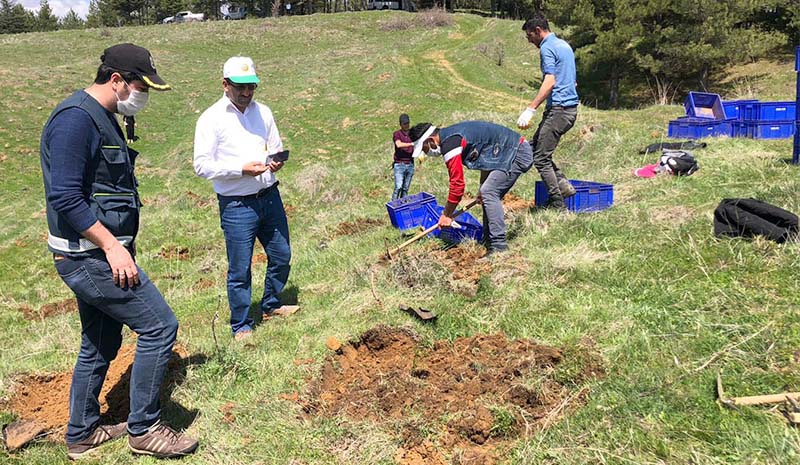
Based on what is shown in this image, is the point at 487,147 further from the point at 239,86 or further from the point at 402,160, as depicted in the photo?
the point at 402,160

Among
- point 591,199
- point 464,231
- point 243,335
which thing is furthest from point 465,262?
point 243,335

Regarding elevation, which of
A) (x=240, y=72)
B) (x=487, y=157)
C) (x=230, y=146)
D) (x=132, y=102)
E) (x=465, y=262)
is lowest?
(x=465, y=262)

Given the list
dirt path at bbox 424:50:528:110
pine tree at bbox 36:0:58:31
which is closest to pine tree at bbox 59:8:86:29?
pine tree at bbox 36:0:58:31

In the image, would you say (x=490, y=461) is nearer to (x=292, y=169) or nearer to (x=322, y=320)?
(x=322, y=320)

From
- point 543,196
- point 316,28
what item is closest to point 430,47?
point 316,28

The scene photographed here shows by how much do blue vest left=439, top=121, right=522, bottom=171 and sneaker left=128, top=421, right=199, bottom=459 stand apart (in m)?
3.17

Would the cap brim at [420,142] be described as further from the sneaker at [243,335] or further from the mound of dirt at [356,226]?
the mound of dirt at [356,226]

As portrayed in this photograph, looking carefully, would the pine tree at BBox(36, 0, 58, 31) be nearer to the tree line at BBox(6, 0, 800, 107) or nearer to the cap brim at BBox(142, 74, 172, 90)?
the tree line at BBox(6, 0, 800, 107)

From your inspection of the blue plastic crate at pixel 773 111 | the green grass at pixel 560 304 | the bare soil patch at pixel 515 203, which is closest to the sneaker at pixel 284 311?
the green grass at pixel 560 304

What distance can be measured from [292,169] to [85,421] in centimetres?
1186

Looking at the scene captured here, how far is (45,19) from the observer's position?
65.4m

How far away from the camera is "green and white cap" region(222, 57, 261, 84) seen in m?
3.96

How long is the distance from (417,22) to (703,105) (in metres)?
32.5

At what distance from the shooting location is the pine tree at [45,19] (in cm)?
6418
